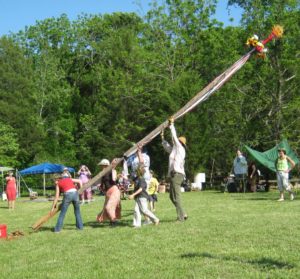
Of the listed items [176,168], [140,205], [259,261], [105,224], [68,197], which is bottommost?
[259,261]

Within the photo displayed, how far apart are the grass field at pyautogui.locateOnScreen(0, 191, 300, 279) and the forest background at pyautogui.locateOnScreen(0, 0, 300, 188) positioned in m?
26.3

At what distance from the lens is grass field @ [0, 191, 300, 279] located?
7426 mm

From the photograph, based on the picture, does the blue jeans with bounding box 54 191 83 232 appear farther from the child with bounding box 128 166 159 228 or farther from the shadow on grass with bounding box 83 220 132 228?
the child with bounding box 128 166 159 228

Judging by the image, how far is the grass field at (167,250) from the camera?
7426mm

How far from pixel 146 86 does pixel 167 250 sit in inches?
1517

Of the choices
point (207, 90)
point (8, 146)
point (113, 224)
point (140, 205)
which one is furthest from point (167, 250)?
point (8, 146)

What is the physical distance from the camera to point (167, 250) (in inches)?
352

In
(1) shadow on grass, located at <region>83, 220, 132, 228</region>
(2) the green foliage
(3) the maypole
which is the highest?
(2) the green foliage

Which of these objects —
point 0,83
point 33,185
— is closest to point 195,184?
point 33,185

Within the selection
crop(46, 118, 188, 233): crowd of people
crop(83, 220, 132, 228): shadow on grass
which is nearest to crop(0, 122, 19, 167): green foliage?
crop(83, 220, 132, 228): shadow on grass

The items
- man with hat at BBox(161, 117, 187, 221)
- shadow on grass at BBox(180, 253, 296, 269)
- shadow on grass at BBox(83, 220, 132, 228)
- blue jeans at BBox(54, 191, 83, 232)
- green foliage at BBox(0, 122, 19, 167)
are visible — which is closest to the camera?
shadow on grass at BBox(180, 253, 296, 269)

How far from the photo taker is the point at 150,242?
9.89m

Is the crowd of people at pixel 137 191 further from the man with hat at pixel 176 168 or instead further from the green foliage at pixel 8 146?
the green foliage at pixel 8 146

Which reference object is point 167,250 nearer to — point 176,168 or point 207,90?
point 176,168
